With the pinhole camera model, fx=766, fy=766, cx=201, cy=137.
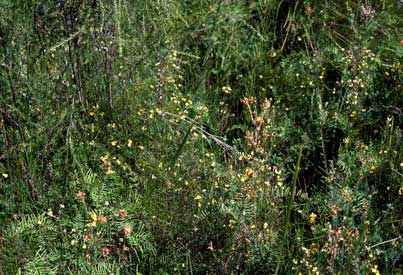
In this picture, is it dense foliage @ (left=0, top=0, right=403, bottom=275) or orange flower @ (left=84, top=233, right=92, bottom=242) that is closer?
orange flower @ (left=84, top=233, right=92, bottom=242)

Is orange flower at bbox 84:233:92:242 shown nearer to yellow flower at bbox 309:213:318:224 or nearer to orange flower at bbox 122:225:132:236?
orange flower at bbox 122:225:132:236

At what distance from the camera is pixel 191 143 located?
320cm

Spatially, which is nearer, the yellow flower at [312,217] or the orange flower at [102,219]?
the orange flower at [102,219]

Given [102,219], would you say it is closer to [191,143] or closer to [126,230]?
[126,230]

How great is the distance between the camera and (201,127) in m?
3.34

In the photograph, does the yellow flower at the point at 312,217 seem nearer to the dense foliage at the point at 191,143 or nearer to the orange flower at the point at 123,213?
the dense foliage at the point at 191,143

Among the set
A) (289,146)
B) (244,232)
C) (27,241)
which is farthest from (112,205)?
(289,146)

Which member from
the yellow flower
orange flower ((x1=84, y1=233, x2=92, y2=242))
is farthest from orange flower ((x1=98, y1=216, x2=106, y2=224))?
the yellow flower

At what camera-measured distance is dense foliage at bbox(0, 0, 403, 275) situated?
2.81 metres

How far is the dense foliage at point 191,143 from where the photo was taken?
2812mm

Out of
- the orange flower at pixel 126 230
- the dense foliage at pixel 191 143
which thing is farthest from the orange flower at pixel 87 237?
the orange flower at pixel 126 230

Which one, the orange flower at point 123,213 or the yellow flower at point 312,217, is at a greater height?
the orange flower at point 123,213

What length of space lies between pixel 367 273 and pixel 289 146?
0.92 meters

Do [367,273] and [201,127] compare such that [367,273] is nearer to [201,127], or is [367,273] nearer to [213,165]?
[213,165]
